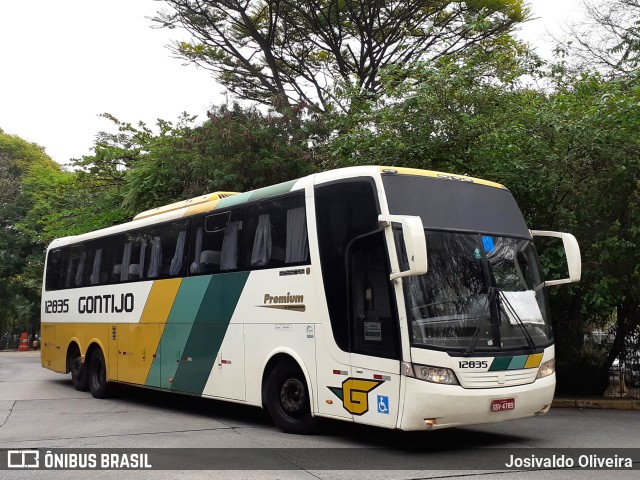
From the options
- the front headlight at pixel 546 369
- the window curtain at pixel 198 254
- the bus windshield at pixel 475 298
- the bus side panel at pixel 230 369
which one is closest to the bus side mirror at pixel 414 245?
the bus windshield at pixel 475 298

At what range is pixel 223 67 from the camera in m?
25.2

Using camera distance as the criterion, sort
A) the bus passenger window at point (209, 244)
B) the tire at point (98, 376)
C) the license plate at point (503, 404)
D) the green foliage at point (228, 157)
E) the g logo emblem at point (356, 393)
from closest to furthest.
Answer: the license plate at point (503, 404) → the g logo emblem at point (356, 393) → the bus passenger window at point (209, 244) → the tire at point (98, 376) → the green foliage at point (228, 157)

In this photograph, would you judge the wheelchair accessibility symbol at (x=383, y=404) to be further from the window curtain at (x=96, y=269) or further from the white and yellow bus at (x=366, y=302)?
the window curtain at (x=96, y=269)

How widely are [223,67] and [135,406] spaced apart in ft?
48.2

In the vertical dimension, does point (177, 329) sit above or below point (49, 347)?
above

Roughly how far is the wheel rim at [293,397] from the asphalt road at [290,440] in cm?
35

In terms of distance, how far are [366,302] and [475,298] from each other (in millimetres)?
1257

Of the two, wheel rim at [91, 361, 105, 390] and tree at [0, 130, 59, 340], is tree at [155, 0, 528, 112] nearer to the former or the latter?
wheel rim at [91, 361, 105, 390]

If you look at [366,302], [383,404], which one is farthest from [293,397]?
[366,302]

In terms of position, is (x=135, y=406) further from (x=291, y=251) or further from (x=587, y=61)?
(x=587, y=61)

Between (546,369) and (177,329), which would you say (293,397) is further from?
(546,369)

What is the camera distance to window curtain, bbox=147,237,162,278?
1290 cm

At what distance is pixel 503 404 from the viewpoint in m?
8.38

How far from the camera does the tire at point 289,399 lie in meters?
9.55
